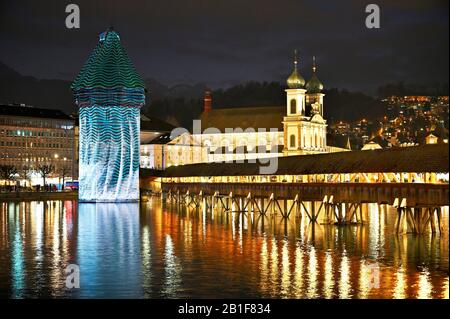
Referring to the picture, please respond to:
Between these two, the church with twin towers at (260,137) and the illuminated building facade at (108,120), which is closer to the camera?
the illuminated building facade at (108,120)

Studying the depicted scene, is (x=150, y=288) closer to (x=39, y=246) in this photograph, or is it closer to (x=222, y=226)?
(x=39, y=246)

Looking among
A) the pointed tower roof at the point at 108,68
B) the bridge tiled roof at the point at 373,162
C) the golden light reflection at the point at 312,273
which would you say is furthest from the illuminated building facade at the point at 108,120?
the golden light reflection at the point at 312,273

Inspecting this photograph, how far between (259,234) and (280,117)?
419 feet

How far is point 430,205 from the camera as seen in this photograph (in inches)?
2077

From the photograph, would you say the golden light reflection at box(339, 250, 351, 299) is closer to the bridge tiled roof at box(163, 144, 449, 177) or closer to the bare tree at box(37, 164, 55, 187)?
the bridge tiled roof at box(163, 144, 449, 177)

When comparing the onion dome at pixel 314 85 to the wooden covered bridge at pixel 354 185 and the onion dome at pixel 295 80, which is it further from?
the wooden covered bridge at pixel 354 185

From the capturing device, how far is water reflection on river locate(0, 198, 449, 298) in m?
37.3

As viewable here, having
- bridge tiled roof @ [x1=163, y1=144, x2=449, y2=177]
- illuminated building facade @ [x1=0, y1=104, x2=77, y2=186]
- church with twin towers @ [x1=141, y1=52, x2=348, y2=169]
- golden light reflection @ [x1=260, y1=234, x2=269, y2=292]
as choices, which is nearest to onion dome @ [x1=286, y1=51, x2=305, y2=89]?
church with twin towers @ [x1=141, y1=52, x2=348, y2=169]

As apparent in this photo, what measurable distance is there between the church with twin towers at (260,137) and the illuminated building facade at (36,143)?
15701 mm

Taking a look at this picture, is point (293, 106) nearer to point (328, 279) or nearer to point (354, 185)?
point (354, 185)

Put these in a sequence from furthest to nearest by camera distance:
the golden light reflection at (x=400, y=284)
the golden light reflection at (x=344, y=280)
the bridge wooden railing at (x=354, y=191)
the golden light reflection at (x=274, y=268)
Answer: the bridge wooden railing at (x=354, y=191), the golden light reflection at (x=274, y=268), the golden light reflection at (x=344, y=280), the golden light reflection at (x=400, y=284)

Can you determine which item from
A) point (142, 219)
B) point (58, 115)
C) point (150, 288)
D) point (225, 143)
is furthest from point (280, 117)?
point (150, 288)

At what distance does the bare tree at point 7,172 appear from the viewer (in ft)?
501
